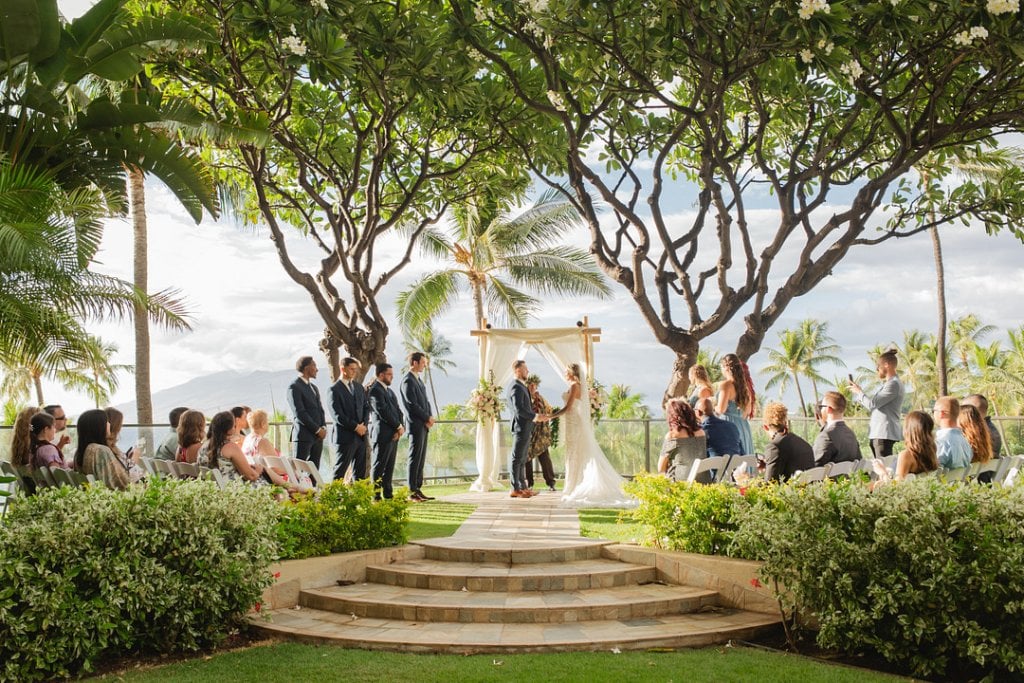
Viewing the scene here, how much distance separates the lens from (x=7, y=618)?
5332 millimetres

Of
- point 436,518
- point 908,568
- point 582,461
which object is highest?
point 582,461

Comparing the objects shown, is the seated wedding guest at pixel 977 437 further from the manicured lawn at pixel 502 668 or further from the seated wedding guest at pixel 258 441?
the seated wedding guest at pixel 258 441

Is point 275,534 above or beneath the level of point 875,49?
beneath

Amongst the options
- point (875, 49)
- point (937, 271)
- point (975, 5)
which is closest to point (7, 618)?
point (975, 5)

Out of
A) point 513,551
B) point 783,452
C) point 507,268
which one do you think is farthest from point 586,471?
point 507,268

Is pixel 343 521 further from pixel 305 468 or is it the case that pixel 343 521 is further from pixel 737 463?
pixel 737 463

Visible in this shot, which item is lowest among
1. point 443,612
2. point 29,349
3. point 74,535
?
point 443,612

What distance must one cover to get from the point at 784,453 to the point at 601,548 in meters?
2.02

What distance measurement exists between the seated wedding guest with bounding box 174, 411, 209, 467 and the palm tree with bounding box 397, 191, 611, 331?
66.2ft

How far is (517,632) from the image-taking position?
654 cm

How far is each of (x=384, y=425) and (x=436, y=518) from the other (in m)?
2.08

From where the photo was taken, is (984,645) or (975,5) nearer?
(984,645)

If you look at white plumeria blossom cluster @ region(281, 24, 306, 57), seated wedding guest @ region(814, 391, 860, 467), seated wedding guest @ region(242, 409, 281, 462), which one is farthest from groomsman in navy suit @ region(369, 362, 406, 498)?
seated wedding guest @ region(814, 391, 860, 467)

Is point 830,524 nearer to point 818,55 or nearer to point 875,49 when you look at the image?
point 818,55
